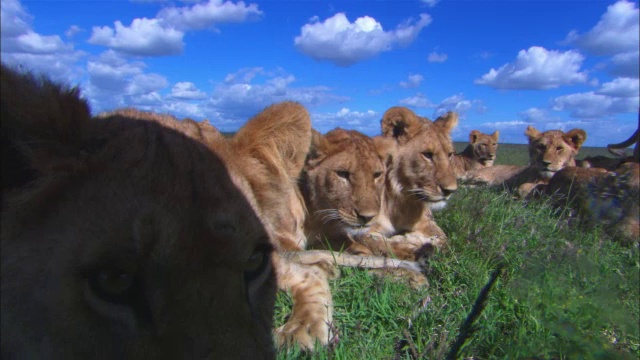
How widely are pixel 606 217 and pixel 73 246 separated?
4176 mm

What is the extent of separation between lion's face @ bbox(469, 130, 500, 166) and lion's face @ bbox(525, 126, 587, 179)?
3425 mm

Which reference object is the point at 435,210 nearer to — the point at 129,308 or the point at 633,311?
the point at 633,311

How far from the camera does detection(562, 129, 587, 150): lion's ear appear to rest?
12.3 m

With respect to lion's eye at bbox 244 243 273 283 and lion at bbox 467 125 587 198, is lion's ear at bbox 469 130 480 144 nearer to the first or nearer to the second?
lion at bbox 467 125 587 198

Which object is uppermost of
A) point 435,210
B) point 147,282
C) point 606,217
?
point 147,282

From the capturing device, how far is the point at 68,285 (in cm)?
179

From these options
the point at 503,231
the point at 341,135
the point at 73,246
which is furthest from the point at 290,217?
the point at 73,246

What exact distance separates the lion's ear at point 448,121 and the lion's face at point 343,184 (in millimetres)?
1912

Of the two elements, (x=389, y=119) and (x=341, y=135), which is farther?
(x=389, y=119)

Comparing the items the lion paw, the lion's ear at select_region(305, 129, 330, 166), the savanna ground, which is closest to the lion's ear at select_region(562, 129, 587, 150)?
the savanna ground

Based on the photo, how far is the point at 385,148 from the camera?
618cm

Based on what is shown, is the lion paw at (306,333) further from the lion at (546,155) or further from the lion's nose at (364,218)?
the lion at (546,155)

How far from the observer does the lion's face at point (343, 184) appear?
5195mm

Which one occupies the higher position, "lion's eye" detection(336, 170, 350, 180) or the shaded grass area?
"lion's eye" detection(336, 170, 350, 180)
